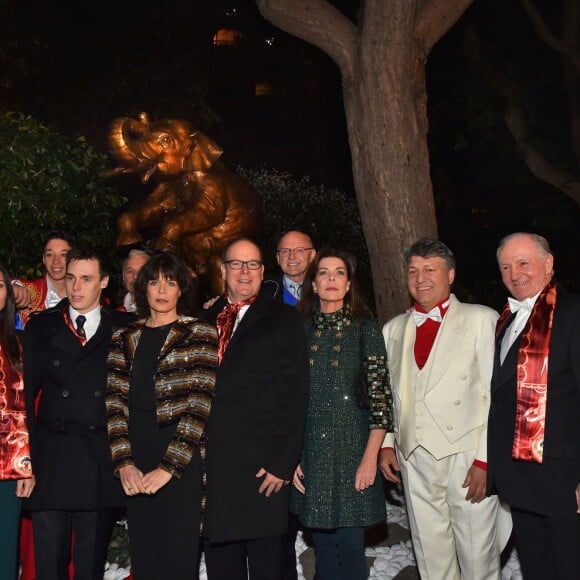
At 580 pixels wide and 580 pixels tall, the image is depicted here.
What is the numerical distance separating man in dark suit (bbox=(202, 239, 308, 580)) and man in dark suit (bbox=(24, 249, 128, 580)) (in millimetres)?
540

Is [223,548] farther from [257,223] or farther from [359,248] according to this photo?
[359,248]

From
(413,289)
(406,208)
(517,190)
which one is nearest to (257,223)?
(406,208)

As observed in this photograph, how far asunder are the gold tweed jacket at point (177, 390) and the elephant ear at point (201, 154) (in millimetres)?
2756

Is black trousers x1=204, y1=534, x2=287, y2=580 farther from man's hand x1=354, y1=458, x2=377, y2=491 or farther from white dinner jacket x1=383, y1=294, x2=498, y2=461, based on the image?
white dinner jacket x1=383, y1=294, x2=498, y2=461

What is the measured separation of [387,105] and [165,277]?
9.40 ft

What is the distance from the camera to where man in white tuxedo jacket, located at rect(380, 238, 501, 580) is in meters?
3.73

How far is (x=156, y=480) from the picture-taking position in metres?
3.37

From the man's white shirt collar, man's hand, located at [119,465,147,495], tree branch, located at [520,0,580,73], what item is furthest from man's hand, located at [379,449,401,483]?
tree branch, located at [520,0,580,73]

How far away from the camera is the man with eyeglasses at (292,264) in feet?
15.5

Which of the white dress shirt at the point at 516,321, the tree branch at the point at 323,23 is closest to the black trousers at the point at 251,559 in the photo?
the white dress shirt at the point at 516,321

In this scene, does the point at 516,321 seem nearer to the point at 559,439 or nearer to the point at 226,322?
the point at 559,439

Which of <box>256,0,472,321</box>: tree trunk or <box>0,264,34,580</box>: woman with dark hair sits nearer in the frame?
<box>0,264,34,580</box>: woman with dark hair

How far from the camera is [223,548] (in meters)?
3.56

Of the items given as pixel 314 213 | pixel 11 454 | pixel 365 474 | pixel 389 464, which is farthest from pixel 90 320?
pixel 314 213
